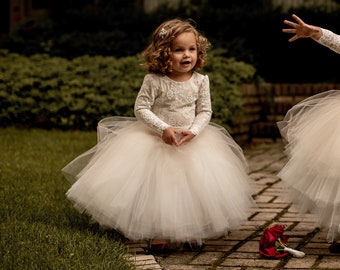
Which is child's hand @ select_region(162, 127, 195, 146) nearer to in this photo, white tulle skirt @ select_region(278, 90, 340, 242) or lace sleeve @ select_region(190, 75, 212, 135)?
lace sleeve @ select_region(190, 75, 212, 135)

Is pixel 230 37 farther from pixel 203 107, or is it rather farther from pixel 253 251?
pixel 253 251

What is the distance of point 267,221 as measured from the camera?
16.9ft

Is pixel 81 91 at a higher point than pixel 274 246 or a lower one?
higher

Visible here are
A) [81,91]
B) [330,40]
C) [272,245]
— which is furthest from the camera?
[81,91]

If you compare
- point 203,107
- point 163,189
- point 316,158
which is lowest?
point 163,189

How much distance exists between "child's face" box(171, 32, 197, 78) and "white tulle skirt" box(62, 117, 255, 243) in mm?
432

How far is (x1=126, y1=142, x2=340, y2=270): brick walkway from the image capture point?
158 inches

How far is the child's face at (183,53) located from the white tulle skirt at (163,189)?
43cm

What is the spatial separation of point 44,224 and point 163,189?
83 cm

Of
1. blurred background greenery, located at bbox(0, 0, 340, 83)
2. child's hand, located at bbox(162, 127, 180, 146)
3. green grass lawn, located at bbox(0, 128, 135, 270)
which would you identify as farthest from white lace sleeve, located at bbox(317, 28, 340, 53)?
blurred background greenery, located at bbox(0, 0, 340, 83)

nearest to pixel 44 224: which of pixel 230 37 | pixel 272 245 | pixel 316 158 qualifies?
pixel 272 245

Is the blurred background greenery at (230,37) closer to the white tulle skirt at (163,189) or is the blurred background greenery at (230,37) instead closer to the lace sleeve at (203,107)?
the lace sleeve at (203,107)

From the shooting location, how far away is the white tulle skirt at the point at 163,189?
4.25 m

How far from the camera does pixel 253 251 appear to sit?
431cm
